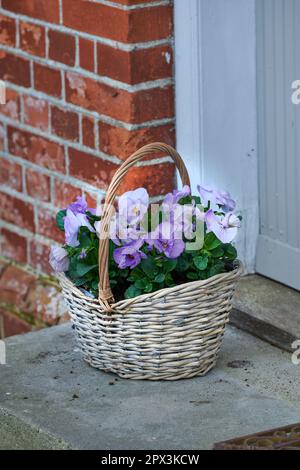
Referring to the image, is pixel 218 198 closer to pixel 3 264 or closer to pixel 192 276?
pixel 192 276

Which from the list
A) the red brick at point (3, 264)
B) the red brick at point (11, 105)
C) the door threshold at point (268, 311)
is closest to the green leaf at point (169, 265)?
the door threshold at point (268, 311)

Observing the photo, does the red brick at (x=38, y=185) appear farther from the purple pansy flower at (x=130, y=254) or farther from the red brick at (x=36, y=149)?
the purple pansy flower at (x=130, y=254)

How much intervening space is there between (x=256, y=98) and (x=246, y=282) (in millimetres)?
559

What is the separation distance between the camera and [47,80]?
3803 millimetres

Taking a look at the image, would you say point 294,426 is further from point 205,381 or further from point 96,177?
point 96,177

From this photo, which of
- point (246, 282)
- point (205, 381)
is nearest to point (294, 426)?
point (205, 381)

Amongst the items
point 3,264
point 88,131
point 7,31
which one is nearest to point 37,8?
point 7,31

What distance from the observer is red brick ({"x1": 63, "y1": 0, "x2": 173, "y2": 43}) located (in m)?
3.39

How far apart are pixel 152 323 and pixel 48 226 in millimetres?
1073

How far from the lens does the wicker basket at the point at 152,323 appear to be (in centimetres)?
295

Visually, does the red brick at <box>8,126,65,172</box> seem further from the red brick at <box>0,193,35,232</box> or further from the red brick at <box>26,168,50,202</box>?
the red brick at <box>0,193,35,232</box>

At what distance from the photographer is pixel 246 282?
143 inches

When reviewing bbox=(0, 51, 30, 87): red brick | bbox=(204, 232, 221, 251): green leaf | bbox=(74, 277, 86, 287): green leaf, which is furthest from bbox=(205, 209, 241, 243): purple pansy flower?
bbox=(0, 51, 30, 87): red brick

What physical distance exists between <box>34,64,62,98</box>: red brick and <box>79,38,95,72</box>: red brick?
150mm
